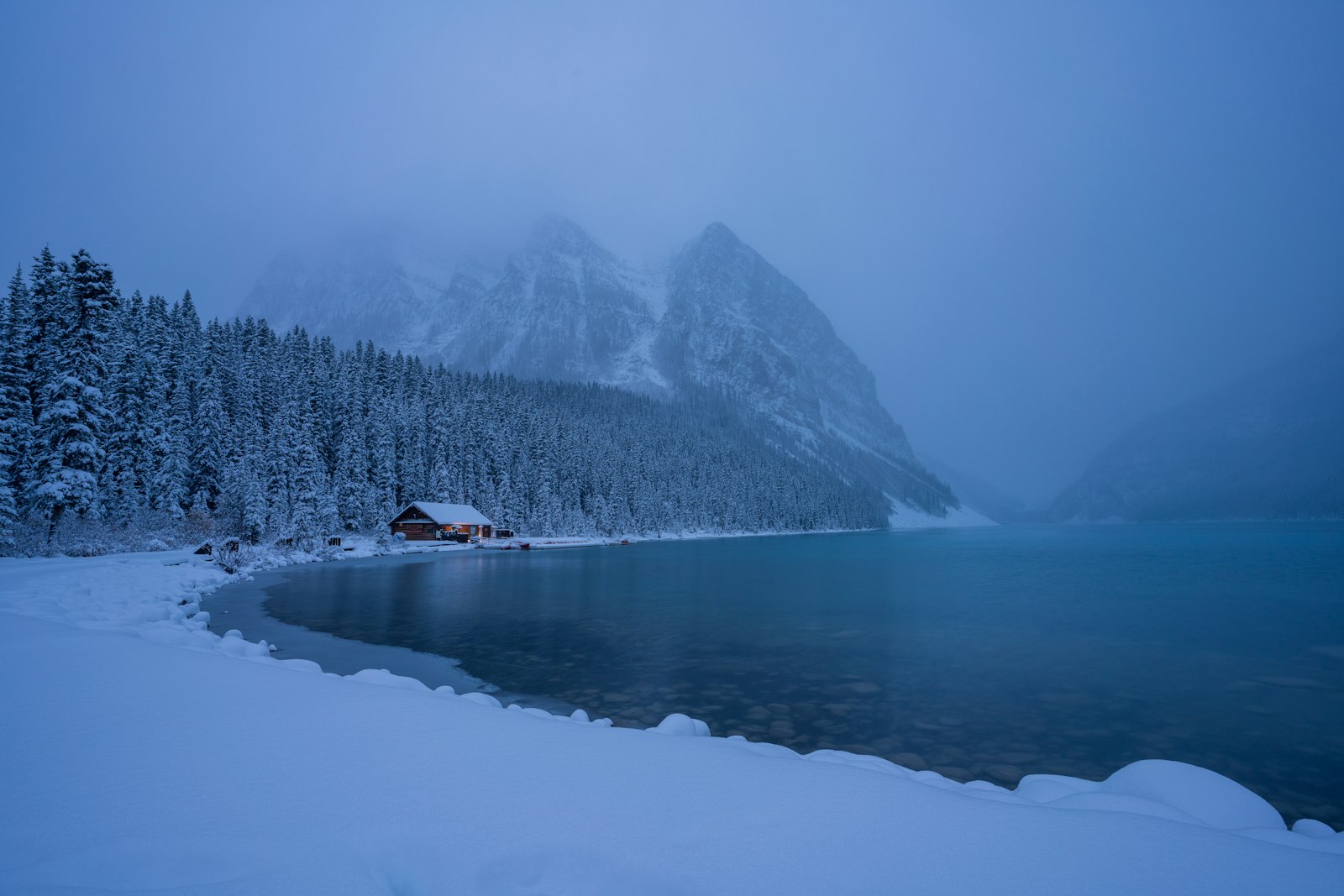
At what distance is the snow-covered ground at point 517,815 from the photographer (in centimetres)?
314

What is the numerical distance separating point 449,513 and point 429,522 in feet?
8.55

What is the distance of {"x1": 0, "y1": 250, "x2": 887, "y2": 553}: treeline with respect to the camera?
33.2m

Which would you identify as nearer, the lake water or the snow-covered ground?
the snow-covered ground

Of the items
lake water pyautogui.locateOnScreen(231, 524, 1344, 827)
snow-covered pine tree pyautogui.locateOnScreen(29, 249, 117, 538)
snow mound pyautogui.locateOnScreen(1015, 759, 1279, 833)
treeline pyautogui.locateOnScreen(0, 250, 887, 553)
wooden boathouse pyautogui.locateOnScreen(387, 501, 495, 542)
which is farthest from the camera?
wooden boathouse pyautogui.locateOnScreen(387, 501, 495, 542)

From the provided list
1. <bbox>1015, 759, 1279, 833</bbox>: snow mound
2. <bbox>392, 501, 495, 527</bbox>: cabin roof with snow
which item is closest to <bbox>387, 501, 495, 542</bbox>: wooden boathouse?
<bbox>392, 501, 495, 527</bbox>: cabin roof with snow

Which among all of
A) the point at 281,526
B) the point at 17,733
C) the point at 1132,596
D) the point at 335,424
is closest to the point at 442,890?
the point at 17,733

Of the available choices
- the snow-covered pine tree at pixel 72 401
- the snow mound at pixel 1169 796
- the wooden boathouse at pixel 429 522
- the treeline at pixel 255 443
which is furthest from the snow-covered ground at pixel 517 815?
the wooden boathouse at pixel 429 522

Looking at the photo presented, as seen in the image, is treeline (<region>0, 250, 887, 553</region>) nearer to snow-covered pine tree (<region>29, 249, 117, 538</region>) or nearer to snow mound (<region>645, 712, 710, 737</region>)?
snow-covered pine tree (<region>29, 249, 117, 538</region>)

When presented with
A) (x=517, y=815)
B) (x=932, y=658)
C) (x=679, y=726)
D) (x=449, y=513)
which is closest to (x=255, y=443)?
(x=449, y=513)

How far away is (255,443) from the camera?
2229 inches

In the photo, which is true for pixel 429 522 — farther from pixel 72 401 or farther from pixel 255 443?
pixel 72 401

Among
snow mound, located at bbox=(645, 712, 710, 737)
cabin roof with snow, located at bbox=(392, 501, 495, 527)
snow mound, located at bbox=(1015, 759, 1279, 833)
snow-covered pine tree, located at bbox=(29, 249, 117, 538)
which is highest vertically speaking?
snow-covered pine tree, located at bbox=(29, 249, 117, 538)

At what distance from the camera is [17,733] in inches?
192

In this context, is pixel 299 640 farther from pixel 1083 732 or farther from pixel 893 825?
pixel 1083 732
